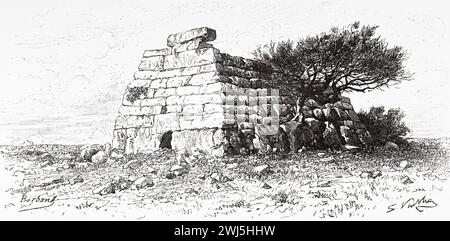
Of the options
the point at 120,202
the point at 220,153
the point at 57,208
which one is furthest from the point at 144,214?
the point at 220,153

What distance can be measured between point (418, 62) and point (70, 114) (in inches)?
309

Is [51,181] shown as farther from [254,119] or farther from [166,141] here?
[254,119]

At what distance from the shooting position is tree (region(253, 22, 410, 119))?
12.9 metres

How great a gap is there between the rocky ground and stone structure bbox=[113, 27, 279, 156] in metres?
0.60

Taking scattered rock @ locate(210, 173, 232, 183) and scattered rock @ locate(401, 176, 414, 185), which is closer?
scattered rock @ locate(401, 176, 414, 185)

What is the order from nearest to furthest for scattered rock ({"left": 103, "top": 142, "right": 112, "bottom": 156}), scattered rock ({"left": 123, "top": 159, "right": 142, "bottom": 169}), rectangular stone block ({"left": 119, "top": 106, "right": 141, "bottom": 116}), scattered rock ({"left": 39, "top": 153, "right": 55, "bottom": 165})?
scattered rock ({"left": 123, "top": 159, "right": 142, "bottom": 169}), scattered rock ({"left": 39, "top": 153, "right": 55, "bottom": 165}), scattered rock ({"left": 103, "top": 142, "right": 112, "bottom": 156}), rectangular stone block ({"left": 119, "top": 106, "right": 141, "bottom": 116})

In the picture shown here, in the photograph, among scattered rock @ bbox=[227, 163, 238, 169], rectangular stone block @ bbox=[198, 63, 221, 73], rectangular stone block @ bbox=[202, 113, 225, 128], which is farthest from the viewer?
rectangular stone block @ bbox=[198, 63, 221, 73]

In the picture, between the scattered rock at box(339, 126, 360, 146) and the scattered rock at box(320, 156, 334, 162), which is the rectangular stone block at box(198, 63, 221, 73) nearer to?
the scattered rock at box(320, 156, 334, 162)

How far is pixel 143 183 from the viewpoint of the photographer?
34.6 feet

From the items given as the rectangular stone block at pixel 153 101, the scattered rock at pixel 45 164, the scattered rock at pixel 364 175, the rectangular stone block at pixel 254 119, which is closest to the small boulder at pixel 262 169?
the scattered rock at pixel 364 175

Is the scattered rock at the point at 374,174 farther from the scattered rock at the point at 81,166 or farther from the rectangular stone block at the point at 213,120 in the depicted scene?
the scattered rock at the point at 81,166

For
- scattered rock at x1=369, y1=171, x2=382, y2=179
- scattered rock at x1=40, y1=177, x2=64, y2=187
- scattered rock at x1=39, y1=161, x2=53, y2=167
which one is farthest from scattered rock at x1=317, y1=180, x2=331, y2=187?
scattered rock at x1=39, y1=161, x2=53, y2=167
